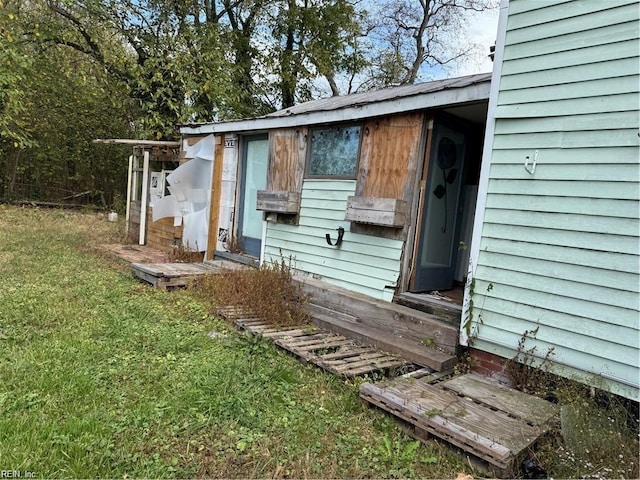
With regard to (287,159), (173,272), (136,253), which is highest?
(287,159)

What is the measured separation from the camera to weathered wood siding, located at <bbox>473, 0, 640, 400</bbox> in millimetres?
2602

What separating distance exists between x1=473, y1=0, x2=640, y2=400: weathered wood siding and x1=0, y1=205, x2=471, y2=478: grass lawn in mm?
1209

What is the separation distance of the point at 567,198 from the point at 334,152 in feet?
8.83

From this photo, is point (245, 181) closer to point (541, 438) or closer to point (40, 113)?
point (541, 438)

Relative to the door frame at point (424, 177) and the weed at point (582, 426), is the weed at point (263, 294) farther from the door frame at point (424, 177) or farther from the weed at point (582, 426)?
the weed at point (582, 426)

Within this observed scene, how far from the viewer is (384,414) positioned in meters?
2.69

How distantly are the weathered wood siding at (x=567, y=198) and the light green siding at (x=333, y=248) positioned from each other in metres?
1.15

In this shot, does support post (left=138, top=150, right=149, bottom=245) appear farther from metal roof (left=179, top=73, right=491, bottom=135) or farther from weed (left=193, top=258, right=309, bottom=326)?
weed (left=193, top=258, right=309, bottom=326)

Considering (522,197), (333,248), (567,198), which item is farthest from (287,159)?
(567,198)

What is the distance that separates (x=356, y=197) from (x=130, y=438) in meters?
2.95

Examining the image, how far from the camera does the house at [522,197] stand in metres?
2.63

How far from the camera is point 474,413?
2527mm

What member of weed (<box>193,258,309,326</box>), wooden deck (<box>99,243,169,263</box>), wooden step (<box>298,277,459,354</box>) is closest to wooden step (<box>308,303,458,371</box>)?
wooden step (<box>298,277,459,354</box>)

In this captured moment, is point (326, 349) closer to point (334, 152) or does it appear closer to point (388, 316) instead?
point (388, 316)
